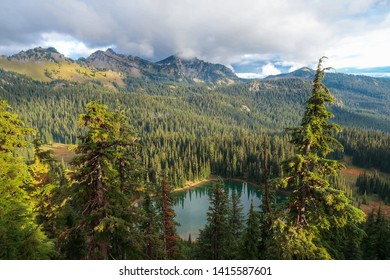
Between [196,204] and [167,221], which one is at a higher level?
[167,221]

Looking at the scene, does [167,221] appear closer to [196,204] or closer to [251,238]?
[251,238]

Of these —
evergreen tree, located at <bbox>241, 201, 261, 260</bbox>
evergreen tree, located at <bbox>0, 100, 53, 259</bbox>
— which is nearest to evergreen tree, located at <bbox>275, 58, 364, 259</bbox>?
evergreen tree, located at <bbox>0, 100, 53, 259</bbox>

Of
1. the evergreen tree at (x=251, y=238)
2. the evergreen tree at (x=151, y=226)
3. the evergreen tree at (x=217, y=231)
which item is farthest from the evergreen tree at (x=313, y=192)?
the evergreen tree at (x=217, y=231)

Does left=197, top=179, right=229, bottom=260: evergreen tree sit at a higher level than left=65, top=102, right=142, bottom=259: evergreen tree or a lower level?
lower

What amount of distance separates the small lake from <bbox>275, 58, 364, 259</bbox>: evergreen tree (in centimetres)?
6022

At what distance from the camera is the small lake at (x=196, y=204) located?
81625 mm

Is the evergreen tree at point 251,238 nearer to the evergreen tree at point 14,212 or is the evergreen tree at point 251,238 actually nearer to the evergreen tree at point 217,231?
the evergreen tree at point 217,231

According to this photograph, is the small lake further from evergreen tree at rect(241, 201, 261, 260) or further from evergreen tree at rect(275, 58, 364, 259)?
evergreen tree at rect(275, 58, 364, 259)

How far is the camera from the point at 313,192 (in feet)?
40.6

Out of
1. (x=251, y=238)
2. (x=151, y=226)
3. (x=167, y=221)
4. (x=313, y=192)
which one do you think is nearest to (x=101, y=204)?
(x=313, y=192)

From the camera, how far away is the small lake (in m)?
81.6

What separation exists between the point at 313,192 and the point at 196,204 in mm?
95538
